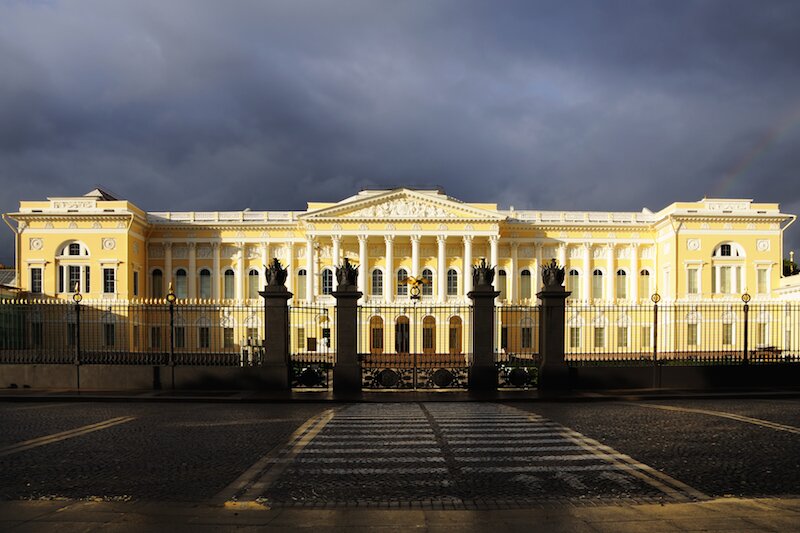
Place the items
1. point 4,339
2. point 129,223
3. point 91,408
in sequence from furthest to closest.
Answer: point 129,223
point 4,339
point 91,408

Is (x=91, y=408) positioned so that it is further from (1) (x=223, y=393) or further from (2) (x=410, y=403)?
(2) (x=410, y=403)

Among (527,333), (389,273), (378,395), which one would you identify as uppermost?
(389,273)

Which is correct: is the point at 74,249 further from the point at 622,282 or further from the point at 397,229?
the point at 622,282

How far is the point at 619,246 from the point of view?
57.8 metres

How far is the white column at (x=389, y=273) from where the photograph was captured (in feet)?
175

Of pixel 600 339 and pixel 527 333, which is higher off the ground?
pixel 527 333

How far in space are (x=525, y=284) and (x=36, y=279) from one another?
41.6m

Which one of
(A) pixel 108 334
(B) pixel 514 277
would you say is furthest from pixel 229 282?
(A) pixel 108 334

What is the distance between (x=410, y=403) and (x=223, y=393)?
550 centimetres

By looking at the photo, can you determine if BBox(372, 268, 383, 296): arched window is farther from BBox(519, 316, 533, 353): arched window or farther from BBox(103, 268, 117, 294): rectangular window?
BBox(103, 268, 117, 294): rectangular window

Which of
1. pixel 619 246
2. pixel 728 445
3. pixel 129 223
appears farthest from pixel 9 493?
pixel 619 246

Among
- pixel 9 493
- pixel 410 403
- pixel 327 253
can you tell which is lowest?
pixel 410 403

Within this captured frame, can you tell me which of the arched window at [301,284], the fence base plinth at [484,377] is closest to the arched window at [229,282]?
the arched window at [301,284]

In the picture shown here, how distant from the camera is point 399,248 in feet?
184
